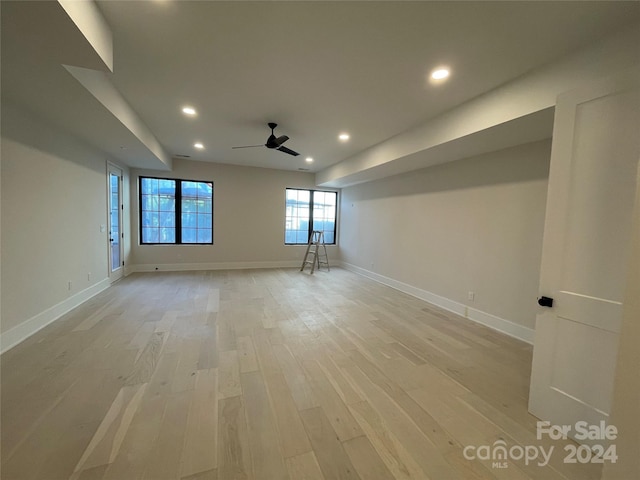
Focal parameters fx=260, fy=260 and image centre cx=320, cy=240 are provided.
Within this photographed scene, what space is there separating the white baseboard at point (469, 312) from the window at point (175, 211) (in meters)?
4.72

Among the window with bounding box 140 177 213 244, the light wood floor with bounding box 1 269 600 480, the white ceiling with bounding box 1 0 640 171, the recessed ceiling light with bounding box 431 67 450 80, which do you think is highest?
the recessed ceiling light with bounding box 431 67 450 80

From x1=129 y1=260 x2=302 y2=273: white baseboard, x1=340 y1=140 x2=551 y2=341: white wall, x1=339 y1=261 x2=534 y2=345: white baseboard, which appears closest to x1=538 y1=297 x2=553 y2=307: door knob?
x1=340 y1=140 x2=551 y2=341: white wall

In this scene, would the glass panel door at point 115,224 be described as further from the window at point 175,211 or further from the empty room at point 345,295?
the window at point 175,211

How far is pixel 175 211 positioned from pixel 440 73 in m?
6.35

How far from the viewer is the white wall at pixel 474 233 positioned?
10.2 feet

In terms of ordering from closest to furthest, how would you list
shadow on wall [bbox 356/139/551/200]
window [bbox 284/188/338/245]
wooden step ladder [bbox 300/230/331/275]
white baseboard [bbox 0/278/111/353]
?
white baseboard [bbox 0/278/111/353], shadow on wall [bbox 356/139/551/200], wooden step ladder [bbox 300/230/331/275], window [bbox 284/188/338/245]

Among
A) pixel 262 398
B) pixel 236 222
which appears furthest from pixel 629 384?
pixel 236 222

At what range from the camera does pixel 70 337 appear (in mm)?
2830

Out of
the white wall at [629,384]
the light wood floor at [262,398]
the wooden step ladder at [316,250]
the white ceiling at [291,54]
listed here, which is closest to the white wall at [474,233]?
the light wood floor at [262,398]

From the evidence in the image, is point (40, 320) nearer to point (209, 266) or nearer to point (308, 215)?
point (209, 266)

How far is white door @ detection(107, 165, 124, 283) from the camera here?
4.96 m

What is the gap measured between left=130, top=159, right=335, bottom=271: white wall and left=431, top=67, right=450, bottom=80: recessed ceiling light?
5245 mm

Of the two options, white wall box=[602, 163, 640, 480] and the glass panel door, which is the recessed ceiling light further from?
the glass panel door

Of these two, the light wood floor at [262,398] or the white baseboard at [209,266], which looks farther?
the white baseboard at [209,266]
